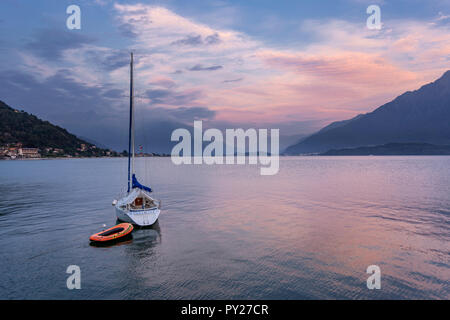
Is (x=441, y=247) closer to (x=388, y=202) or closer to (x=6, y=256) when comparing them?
(x=388, y=202)

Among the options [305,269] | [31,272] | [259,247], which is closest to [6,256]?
[31,272]

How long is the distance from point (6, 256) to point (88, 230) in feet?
24.8

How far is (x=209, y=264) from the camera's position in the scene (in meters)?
19.3

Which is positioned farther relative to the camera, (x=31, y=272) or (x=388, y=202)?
(x=388, y=202)

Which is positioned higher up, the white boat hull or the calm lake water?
the white boat hull
